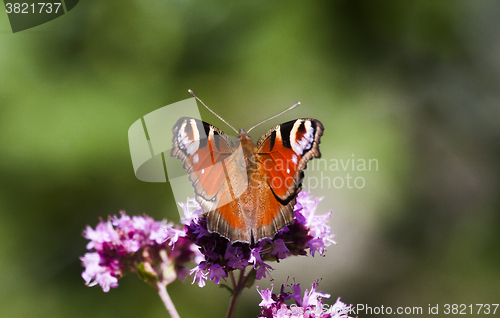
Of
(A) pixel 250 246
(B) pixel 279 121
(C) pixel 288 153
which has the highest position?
(B) pixel 279 121

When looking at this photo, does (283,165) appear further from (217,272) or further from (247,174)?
(217,272)

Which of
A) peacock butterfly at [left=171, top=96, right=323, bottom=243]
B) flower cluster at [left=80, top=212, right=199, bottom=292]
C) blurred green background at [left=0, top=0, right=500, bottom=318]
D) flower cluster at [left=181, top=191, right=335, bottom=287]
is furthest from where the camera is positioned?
blurred green background at [left=0, top=0, right=500, bottom=318]

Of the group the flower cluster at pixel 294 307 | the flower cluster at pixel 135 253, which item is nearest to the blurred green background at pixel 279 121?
the flower cluster at pixel 135 253

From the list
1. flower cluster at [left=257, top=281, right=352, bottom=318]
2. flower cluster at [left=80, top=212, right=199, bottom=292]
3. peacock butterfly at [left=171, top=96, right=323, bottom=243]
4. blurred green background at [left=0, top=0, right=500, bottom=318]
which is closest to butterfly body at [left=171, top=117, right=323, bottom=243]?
peacock butterfly at [left=171, top=96, right=323, bottom=243]

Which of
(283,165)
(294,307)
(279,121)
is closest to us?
(283,165)

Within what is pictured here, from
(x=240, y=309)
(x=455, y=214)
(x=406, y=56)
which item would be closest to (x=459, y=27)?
(x=406, y=56)

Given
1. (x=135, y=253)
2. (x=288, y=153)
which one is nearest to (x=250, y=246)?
(x=288, y=153)

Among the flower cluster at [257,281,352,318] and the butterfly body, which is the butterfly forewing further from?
the flower cluster at [257,281,352,318]

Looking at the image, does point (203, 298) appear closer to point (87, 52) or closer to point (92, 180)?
point (92, 180)
